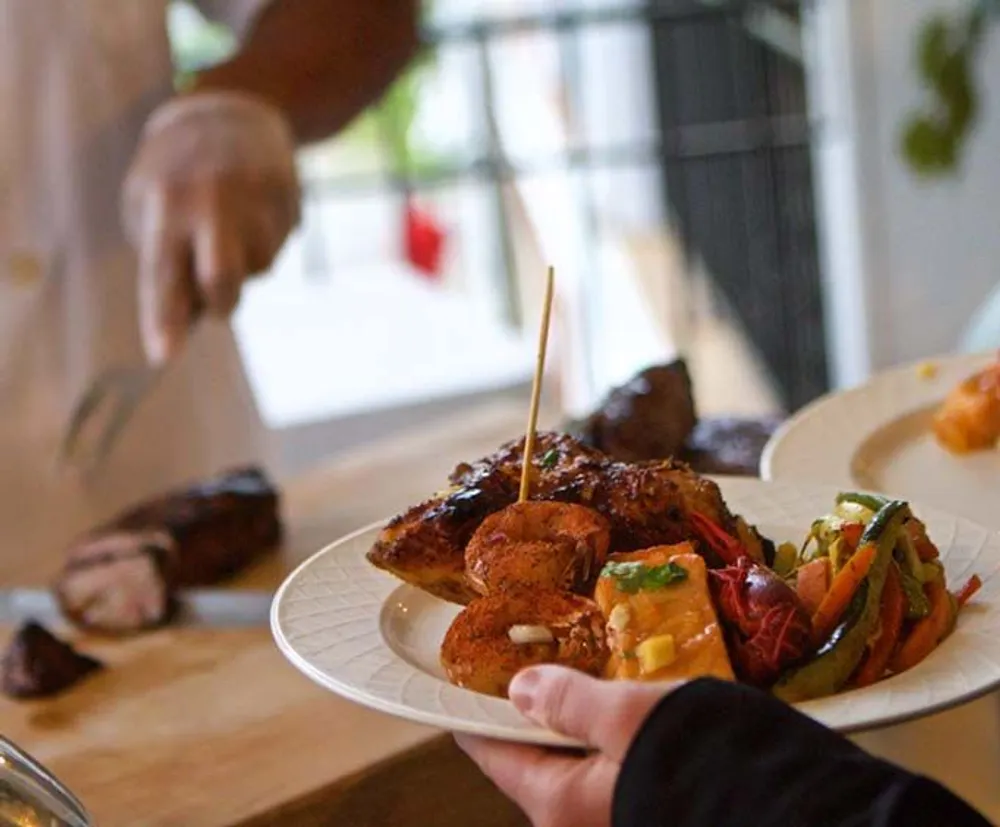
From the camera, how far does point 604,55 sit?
5223 mm

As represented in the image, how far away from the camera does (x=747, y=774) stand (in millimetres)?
671

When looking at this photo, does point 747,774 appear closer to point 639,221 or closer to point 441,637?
point 441,637

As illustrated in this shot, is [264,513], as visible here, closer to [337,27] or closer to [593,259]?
[337,27]

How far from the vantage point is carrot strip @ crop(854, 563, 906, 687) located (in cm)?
77

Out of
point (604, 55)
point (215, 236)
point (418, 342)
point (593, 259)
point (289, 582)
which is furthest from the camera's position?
point (604, 55)

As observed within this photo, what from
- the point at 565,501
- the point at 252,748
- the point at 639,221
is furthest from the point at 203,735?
the point at 639,221

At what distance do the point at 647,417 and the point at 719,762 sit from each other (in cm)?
76

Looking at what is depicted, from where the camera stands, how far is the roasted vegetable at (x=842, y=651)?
76cm

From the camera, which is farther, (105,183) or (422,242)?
(422,242)

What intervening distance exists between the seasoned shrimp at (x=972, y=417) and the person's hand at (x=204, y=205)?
2.26 feet

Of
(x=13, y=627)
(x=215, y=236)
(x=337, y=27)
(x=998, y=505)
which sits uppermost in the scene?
(x=337, y=27)

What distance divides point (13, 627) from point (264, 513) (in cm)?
29

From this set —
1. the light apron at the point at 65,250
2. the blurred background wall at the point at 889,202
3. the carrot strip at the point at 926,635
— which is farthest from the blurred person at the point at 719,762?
the blurred background wall at the point at 889,202

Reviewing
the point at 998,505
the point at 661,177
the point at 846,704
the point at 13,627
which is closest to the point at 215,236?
the point at 13,627
